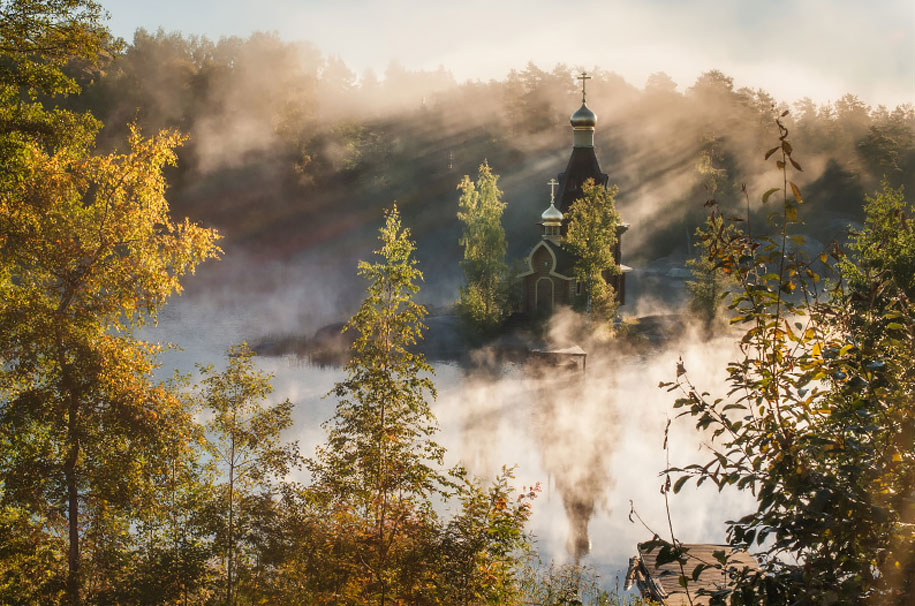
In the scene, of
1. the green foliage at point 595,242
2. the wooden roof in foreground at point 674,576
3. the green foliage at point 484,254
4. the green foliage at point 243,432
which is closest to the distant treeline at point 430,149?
the green foliage at point 484,254

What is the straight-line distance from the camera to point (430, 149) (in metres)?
71.9

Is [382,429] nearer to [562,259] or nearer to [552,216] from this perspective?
[562,259]

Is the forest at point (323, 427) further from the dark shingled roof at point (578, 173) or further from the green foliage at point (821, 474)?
the dark shingled roof at point (578, 173)

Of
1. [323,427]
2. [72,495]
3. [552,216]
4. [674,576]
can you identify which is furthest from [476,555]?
[552,216]

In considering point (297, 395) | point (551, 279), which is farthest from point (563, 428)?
point (551, 279)

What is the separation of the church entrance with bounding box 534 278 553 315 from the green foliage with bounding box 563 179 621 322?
2.34 meters

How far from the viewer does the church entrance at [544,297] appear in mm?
40719

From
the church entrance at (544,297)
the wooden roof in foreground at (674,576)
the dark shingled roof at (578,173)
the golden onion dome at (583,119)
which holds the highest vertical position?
the golden onion dome at (583,119)

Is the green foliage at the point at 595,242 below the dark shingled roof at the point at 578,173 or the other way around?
below

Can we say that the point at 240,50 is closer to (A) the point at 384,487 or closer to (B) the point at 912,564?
(A) the point at 384,487

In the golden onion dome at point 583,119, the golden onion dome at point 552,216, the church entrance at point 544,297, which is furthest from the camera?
the golden onion dome at point 583,119

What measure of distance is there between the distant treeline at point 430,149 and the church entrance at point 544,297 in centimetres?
1738

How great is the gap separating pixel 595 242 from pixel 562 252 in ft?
10.4

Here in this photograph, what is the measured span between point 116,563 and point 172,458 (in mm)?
1558
